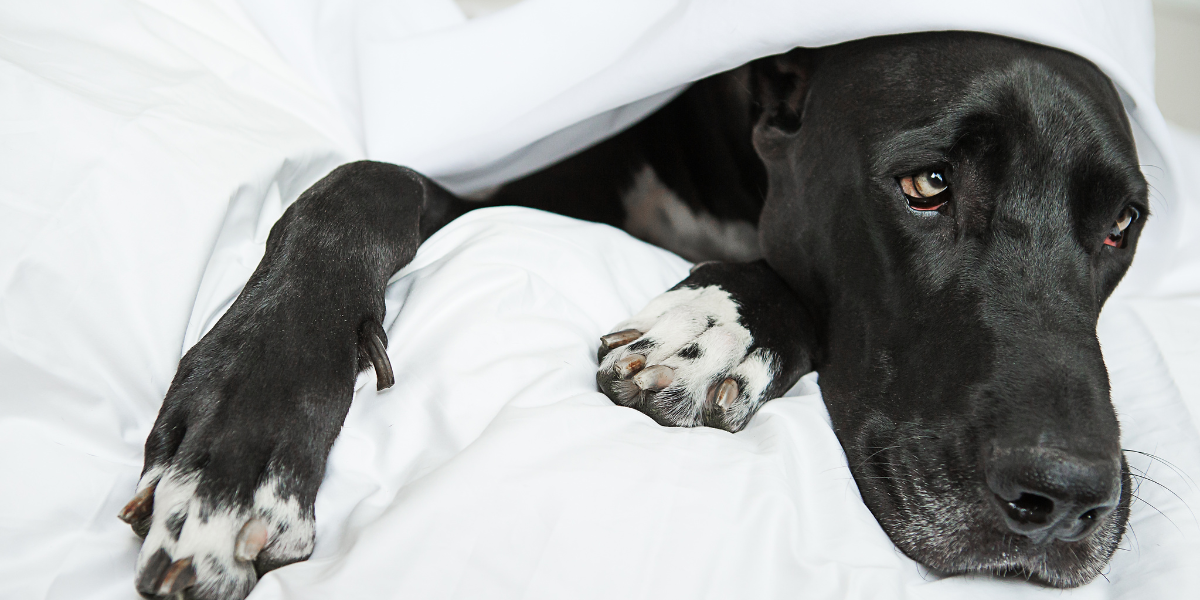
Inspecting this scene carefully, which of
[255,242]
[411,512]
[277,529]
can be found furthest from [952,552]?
[255,242]

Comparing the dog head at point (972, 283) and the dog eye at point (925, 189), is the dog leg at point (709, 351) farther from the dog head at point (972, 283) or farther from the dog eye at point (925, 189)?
the dog eye at point (925, 189)

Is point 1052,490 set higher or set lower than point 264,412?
lower

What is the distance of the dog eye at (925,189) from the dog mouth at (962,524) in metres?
0.45

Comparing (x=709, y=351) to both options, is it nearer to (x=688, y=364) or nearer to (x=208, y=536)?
(x=688, y=364)

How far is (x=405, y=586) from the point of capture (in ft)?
2.63

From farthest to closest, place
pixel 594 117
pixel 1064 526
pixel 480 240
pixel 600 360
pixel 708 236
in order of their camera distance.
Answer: pixel 708 236 < pixel 594 117 < pixel 480 240 < pixel 600 360 < pixel 1064 526

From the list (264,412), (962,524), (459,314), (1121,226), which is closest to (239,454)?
(264,412)

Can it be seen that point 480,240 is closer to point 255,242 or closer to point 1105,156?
point 255,242

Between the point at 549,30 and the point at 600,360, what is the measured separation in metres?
0.89

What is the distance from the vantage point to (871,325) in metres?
1.39

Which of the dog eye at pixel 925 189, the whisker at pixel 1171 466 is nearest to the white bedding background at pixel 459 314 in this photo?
the whisker at pixel 1171 466

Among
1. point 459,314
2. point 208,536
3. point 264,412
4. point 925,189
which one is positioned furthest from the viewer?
point 925,189

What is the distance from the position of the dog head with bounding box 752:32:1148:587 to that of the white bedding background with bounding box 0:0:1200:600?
0.07 metres

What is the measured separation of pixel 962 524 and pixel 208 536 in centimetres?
100
